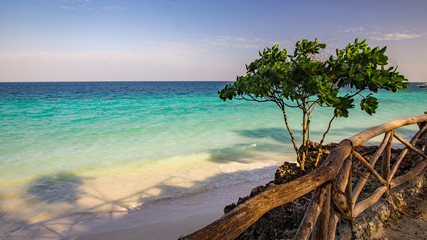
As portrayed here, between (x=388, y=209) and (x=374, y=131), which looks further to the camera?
(x=388, y=209)

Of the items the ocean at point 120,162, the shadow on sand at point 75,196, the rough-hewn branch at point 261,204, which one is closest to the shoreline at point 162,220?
the shadow on sand at point 75,196

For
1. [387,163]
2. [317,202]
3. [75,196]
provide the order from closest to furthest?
[317,202], [387,163], [75,196]

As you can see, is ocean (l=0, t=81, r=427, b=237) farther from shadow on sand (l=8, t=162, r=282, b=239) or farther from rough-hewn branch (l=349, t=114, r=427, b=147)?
rough-hewn branch (l=349, t=114, r=427, b=147)

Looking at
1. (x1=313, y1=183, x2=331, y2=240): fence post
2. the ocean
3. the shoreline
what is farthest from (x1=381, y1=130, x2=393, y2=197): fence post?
the ocean

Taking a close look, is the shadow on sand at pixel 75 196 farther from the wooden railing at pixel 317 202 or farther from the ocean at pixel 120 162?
the wooden railing at pixel 317 202

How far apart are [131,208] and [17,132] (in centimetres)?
1151

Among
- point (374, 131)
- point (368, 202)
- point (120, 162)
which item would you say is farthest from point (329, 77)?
point (120, 162)

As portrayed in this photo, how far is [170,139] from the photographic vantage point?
1245 centimetres

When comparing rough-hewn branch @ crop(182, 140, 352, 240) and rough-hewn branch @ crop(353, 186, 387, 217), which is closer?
rough-hewn branch @ crop(182, 140, 352, 240)

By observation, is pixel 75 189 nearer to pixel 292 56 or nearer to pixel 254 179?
pixel 254 179

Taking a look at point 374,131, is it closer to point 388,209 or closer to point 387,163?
point 387,163

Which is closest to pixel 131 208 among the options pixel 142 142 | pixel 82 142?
pixel 142 142

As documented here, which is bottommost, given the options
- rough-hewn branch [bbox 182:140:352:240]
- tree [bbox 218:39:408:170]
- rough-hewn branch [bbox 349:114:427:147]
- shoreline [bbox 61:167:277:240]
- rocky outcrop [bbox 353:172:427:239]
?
shoreline [bbox 61:167:277:240]

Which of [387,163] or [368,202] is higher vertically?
[387,163]
